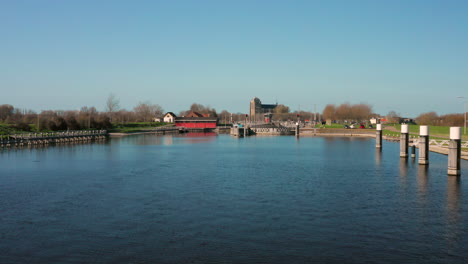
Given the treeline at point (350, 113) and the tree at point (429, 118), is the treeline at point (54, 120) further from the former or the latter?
the tree at point (429, 118)

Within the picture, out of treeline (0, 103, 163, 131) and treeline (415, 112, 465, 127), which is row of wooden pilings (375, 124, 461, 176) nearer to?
treeline (0, 103, 163, 131)

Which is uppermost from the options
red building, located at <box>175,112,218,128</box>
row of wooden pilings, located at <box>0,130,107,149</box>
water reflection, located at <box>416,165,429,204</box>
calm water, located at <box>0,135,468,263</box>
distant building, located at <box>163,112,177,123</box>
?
distant building, located at <box>163,112,177,123</box>

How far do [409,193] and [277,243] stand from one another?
12.2 meters

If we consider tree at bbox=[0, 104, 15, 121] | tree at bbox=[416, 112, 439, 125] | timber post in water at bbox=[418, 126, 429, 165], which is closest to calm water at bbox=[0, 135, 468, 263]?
timber post in water at bbox=[418, 126, 429, 165]

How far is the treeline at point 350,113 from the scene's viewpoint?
155000mm

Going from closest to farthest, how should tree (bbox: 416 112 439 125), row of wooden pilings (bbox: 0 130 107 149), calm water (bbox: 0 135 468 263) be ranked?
calm water (bbox: 0 135 468 263)
row of wooden pilings (bbox: 0 130 107 149)
tree (bbox: 416 112 439 125)

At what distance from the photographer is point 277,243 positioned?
14797 mm

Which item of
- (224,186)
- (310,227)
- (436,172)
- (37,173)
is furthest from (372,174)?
(37,173)

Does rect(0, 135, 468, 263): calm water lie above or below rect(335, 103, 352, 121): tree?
below

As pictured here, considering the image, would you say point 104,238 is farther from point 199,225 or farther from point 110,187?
point 110,187

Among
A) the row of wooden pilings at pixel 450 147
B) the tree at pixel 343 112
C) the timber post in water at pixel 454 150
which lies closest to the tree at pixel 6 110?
the row of wooden pilings at pixel 450 147

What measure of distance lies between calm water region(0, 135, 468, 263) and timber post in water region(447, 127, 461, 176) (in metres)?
0.89

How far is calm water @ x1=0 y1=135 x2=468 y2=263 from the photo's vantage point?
45.4 ft

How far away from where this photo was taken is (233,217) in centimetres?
1831
